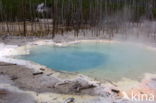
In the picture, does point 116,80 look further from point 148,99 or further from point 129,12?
point 129,12

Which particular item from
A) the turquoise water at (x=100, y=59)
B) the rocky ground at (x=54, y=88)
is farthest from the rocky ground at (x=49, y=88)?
the turquoise water at (x=100, y=59)

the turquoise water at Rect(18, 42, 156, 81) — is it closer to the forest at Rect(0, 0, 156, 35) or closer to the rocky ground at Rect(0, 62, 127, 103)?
the rocky ground at Rect(0, 62, 127, 103)

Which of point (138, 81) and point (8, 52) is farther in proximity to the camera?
point (8, 52)

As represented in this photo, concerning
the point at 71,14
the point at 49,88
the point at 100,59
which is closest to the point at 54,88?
the point at 49,88

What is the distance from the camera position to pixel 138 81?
293 inches

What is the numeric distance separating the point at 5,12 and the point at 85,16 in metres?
6.15

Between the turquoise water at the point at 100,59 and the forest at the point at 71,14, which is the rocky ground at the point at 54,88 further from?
the forest at the point at 71,14

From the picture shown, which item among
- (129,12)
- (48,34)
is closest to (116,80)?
(48,34)

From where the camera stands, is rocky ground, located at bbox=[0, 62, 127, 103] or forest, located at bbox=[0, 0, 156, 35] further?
forest, located at bbox=[0, 0, 156, 35]

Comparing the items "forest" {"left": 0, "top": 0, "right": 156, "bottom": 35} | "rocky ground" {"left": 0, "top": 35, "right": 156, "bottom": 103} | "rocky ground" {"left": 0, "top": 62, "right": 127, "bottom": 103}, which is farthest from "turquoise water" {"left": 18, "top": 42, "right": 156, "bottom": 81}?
"forest" {"left": 0, "top": 0, "right": 156, "bottom": 35}

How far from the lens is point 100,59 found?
399 inches

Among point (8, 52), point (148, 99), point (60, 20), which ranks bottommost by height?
point (148, 99)

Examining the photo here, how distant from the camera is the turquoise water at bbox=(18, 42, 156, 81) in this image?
27.6 ft

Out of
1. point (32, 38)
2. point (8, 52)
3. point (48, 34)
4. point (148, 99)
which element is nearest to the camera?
point (148, 99)
